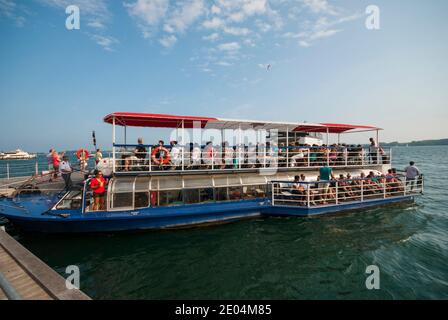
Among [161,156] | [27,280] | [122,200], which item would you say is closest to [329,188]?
[161,156]

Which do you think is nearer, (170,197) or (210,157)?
(170,197)

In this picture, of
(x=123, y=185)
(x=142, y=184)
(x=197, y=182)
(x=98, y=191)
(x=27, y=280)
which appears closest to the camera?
(x=27, y=280)

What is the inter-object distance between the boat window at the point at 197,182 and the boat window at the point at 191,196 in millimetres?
267

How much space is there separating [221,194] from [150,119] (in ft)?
17.3

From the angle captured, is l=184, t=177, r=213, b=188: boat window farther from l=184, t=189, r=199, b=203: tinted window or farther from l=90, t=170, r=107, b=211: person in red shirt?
l=90, t=170, r=107, b=211: person in red shirt

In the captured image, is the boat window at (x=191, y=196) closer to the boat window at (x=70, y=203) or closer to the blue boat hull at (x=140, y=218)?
the blue boat hull at (x=140, y=218)

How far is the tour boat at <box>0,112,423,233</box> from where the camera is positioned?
8477mm

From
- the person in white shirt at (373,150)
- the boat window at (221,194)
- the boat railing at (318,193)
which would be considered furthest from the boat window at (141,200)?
the person in white shirt at (373,150)

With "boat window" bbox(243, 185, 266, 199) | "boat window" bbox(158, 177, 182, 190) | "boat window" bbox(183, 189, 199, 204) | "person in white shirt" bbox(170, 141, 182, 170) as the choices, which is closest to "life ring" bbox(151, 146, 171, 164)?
"person in white shirt" bbox(170, 141, 182, 170)

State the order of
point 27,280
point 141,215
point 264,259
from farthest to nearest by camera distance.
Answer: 1. point 141,215
2. point 264,259
3. point 27,280

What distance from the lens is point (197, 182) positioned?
1000 cm

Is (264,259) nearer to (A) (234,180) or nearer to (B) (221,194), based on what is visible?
(B) (221,194)
